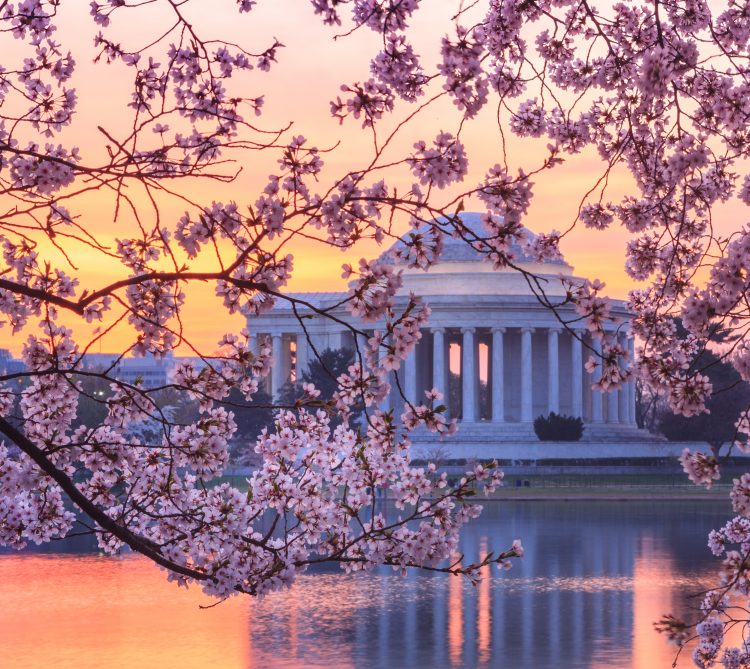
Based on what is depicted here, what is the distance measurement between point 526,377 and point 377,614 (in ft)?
312

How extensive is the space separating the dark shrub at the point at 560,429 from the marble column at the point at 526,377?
27.0 ft

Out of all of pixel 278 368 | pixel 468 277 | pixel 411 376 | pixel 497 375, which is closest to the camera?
pixel 497 375

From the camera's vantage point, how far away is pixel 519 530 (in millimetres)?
69750

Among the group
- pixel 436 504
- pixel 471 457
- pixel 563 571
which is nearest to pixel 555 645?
pixel 563 571

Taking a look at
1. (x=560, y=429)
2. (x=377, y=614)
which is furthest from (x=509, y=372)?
(x=377, y=614)

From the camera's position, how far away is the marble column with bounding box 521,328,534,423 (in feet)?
447

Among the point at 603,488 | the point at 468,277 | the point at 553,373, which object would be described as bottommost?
the point at 603,488

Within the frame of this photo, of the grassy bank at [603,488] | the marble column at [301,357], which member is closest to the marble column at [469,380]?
the marble column at [301,357]

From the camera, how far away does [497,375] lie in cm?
13738

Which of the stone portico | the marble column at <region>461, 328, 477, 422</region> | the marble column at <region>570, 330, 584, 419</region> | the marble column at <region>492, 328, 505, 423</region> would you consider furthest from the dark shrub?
the marble column at <region>570, 330, 584, 419</region>

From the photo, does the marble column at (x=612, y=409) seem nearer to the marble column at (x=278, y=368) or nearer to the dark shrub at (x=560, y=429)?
the dark shrub at (x=560, y=429)

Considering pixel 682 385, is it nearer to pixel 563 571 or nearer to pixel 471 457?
pixel 563 571

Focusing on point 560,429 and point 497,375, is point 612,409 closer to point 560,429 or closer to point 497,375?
point 497,375

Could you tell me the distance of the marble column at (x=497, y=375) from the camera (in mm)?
136125
